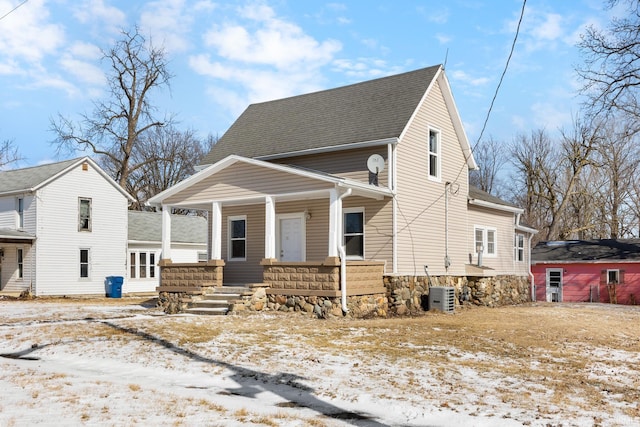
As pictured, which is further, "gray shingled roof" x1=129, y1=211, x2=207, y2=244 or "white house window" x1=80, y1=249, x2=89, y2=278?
"gray shingled roof" x1=129, y1=211, x2=207, y2=244

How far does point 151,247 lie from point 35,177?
6.75 metres

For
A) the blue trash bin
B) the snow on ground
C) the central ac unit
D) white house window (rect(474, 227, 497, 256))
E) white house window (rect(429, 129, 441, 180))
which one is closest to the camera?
the snow on ground

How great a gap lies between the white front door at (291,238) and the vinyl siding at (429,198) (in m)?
3.22

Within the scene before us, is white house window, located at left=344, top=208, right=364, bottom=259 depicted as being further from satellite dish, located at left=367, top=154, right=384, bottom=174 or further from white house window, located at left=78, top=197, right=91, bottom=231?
white house window, located at left=78, top=197, right=91, bottom=231

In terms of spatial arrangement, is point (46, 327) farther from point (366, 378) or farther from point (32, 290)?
point (32, 290)

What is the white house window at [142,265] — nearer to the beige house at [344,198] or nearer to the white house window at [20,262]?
the white house window at [20,262]

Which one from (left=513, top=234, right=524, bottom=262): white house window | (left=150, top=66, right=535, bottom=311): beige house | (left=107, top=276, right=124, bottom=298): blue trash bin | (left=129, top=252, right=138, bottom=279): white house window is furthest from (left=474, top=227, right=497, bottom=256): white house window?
(left=129, top=252, right=138, bottom=279): white house window

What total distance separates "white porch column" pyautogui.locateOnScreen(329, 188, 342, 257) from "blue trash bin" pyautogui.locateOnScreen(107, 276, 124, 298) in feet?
51.1

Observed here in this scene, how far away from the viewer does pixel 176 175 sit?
48.2 meters

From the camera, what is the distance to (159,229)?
113ft

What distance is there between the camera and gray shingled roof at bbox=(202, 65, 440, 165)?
19016 mm

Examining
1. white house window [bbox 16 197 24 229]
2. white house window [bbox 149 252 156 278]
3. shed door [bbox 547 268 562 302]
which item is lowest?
shed door [bbox 547 268 562 302]

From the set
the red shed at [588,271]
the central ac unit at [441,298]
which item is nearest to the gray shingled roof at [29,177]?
the central ac unit at [441,298]

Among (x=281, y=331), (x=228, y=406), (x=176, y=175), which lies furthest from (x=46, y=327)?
(x=176, y=175)
